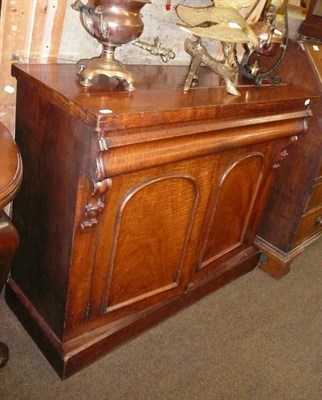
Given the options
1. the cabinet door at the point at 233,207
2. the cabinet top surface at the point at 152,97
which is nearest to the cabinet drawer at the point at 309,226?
the cabinet door at the point at 233,207

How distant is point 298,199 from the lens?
2.06 m

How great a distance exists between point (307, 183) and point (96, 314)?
1218mm

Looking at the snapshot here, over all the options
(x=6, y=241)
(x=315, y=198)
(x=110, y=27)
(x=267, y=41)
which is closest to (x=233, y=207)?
(x=315, y=198)

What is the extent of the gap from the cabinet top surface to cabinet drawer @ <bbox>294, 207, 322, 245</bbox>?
2.33 feet

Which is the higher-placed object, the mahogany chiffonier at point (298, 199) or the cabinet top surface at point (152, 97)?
the cabinet top surface at point (152, 97)

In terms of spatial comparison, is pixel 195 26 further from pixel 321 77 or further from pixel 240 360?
pixel 240 360

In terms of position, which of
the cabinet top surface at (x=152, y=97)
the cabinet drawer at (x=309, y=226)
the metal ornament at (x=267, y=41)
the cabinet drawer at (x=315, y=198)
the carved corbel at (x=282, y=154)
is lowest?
the cabinet drawer at (x=309, y=226)

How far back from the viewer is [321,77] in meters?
1.82

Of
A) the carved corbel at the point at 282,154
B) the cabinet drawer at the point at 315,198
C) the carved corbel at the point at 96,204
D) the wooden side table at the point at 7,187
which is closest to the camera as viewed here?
the wooden side table at the point at 7,187

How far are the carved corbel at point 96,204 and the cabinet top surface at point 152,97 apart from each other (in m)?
0.17

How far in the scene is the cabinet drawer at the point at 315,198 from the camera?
2070 millimetres

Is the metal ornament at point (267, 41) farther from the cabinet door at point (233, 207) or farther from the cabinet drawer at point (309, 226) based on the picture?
the cabinet drawer at point (309, 226)

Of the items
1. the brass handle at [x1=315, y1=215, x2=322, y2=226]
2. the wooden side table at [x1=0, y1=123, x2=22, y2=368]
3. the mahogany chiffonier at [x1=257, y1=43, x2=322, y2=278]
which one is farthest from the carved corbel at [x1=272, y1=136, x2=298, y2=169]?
the wooden side table at [x1=0, y1=123, x2=22, y2=368]

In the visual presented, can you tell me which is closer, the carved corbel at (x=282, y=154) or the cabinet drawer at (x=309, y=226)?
the carved corbel at (x=282, y=154)
